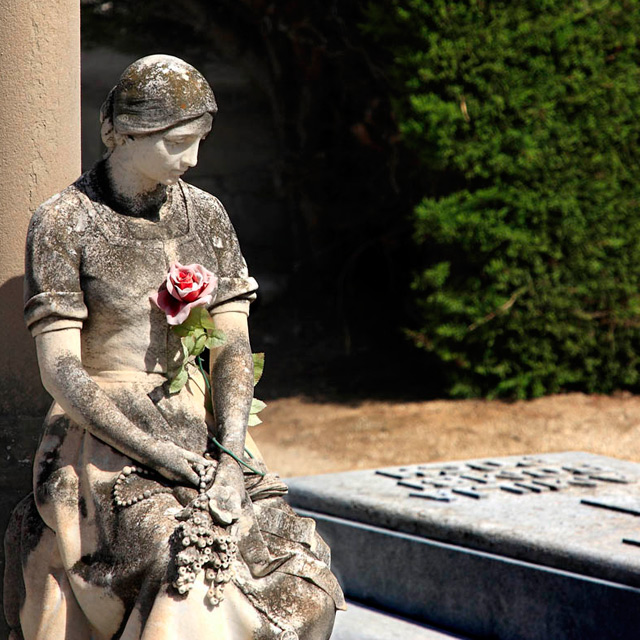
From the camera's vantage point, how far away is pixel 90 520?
3025 mm

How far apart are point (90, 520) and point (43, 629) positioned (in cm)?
33

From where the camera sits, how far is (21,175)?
11.9 feet

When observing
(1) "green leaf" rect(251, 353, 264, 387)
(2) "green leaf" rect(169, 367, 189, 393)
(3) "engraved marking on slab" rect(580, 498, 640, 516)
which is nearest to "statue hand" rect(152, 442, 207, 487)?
(2) "green leaf" rect(169, 367, 189, 393)

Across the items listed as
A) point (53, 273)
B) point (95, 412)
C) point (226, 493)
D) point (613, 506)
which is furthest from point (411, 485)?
point (53, 273)

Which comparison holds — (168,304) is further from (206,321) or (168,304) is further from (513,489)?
(513,489)

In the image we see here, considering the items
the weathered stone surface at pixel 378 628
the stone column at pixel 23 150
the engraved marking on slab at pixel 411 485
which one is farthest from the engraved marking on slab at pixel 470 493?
the stone column at pixel 23 150

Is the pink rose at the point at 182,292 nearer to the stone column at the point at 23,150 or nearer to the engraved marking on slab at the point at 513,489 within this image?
the stone column at the point at 23,150

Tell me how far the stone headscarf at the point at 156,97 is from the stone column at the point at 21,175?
612mm

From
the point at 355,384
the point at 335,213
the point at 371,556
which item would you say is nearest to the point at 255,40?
the point at 335,213

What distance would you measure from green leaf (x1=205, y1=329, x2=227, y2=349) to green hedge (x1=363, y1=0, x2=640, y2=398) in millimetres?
5566

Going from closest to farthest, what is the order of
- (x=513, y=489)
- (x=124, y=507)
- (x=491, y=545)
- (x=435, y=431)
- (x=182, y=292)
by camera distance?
(x=124, y=507) < (x=182, y=292) < (x=491, y=545) < (x=513, y=489) < (x=435, y=431)

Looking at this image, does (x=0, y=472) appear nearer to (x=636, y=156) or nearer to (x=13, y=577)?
(x=13, y=577)

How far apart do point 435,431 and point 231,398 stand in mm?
5508

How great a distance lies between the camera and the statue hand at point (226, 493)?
2.94 m
